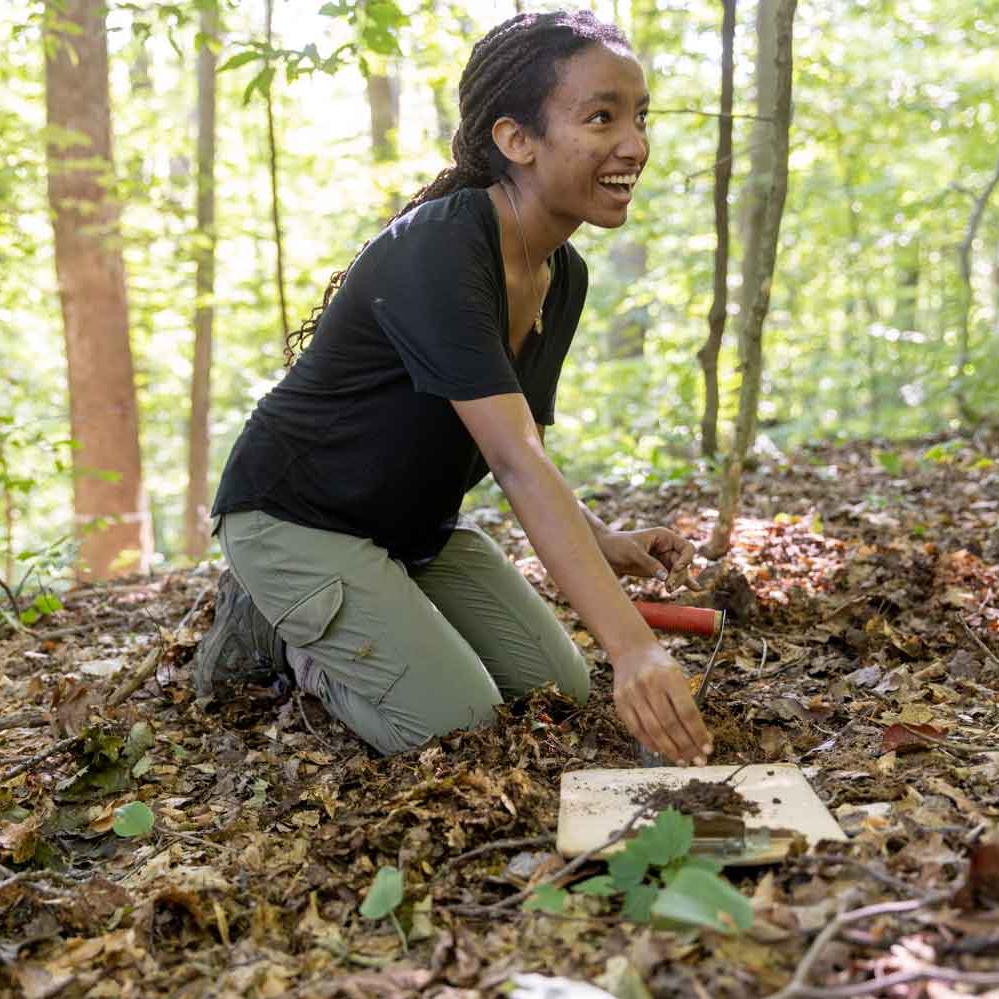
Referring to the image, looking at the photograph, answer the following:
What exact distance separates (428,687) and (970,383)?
601 cm

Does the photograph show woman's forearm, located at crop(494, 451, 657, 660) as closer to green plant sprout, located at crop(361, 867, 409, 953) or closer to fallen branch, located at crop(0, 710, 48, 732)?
green plant sprout, located at crop(361, 867, 409, 953)

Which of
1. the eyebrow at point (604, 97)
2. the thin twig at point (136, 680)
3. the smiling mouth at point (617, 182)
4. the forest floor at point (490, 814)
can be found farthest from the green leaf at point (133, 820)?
the eyebrow at point (604, 97)

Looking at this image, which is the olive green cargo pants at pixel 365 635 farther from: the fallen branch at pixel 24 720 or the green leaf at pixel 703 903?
the green leaf at pixel 703 903

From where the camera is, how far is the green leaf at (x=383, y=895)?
6.04 ft

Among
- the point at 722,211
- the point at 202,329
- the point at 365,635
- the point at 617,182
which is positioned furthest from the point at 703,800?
the point at 202,329

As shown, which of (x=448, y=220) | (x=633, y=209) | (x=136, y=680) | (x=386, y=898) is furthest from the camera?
(x=633, y=209)

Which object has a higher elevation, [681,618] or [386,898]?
[681,618]

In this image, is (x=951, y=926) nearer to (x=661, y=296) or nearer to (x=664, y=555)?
(x=664, y=555)

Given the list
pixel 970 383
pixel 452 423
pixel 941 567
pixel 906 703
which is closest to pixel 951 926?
pixel 906 703

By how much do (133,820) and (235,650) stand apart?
0.98 m

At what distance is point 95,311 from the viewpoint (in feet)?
25.9

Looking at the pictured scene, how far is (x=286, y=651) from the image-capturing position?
126 inches

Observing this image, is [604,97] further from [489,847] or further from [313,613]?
[489,847]

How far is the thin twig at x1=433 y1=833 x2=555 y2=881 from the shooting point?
205 centimetres
